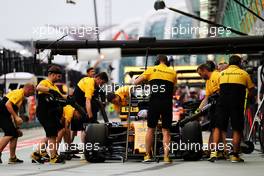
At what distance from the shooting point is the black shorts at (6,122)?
14078 millimetres

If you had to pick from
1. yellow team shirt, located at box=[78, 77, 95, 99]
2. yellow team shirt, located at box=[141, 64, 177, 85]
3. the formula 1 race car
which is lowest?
the formula 1 race car

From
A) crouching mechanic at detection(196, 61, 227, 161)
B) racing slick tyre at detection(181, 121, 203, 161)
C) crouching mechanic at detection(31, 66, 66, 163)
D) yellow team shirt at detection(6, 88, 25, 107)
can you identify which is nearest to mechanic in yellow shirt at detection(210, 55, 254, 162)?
racing slick tyre at detection(181, 121, 203, 161)

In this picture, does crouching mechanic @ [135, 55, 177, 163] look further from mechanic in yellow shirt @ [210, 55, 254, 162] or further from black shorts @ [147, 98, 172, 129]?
mechanic in yellow shirt @ [210, 55, 254, 162]

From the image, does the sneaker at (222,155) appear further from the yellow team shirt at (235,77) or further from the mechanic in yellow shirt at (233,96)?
the yellow team shirt at (235,77)

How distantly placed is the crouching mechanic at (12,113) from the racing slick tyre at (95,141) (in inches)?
52.7

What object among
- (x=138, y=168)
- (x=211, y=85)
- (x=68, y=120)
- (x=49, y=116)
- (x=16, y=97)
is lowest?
(x=138, y=168)

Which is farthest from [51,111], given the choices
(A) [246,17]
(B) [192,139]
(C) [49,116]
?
(A) [246,17]

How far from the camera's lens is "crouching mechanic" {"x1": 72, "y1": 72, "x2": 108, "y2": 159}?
14.5 metres

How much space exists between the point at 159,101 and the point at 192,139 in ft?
2.72

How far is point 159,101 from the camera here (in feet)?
Answer: 42.6

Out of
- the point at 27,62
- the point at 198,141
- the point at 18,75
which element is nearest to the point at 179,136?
the point at 198,141

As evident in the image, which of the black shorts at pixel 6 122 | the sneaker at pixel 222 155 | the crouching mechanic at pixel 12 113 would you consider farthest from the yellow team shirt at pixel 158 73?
the black shorts at pixel 6 122

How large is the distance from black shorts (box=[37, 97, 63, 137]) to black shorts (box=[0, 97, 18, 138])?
81cm

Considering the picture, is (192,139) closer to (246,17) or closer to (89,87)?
(89,87)
